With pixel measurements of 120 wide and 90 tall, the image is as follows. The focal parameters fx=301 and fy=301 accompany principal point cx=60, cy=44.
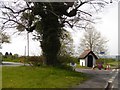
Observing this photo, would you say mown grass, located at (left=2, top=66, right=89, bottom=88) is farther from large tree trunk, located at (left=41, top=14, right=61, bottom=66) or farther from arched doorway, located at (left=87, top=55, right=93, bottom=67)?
arched doorway, located at (left=87, top=55, right=93, bottom=67)

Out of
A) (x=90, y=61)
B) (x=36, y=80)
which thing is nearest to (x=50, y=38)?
(x=36, y=80)

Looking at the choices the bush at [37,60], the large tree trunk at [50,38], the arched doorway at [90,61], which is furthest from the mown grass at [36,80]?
the arched doorway at [90,61]

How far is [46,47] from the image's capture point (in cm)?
2733

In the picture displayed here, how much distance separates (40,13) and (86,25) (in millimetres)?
4825

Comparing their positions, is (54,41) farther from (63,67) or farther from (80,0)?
(80,0)

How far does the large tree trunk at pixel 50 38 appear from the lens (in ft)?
88.4

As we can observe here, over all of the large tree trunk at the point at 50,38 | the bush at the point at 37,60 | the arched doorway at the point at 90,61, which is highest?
the large tree trunk at the point at 50,38

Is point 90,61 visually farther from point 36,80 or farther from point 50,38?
point 36,80

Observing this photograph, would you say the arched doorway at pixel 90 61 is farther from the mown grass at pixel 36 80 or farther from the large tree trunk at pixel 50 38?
the mown grass at pixel 36 80

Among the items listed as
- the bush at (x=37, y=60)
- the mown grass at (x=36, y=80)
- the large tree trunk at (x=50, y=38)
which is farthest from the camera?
the bush at (x=37, y=60)

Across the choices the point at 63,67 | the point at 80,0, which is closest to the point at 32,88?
the point at 63,67

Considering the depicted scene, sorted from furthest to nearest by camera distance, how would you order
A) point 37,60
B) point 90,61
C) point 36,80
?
point 90,61 < point 37,60 < point 36,80

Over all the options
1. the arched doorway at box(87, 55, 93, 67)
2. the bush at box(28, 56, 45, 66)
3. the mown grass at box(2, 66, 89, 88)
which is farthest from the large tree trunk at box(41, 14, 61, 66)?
the arched doorway at box(87, 55, 93, 67)

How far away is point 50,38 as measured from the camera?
88.4ft
